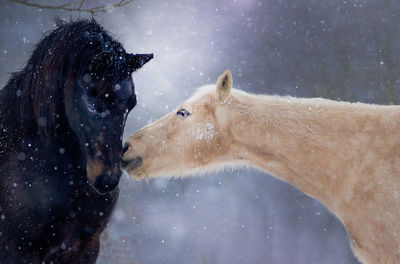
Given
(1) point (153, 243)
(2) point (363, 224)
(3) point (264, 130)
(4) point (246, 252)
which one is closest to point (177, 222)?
(1) point (153, 243)

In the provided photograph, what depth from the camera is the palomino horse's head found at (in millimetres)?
2096

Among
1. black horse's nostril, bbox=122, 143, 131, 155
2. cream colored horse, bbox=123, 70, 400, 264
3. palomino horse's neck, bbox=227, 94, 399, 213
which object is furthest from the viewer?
black horse's nostril, bbox=122, 143, 131, 155

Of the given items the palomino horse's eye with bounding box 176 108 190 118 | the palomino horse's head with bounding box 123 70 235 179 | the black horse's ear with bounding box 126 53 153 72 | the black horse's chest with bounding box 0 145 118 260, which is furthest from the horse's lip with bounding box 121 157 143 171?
the black horse's ear with bounding box 126 53 153 72

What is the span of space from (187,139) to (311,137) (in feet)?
2.46

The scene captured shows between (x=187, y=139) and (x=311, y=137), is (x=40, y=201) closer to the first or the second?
(x=187, y=139)

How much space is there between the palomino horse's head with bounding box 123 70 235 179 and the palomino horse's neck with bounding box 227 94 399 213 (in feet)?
0.32

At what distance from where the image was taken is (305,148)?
2031 mm

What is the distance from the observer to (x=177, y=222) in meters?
3.30

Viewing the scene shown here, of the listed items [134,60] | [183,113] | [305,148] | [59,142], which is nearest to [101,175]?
[59,142]

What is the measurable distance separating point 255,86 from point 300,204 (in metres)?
1.36

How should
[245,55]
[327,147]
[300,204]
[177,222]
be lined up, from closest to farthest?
1. [327,147]
2. [245,55]
3. [177,222]
4. [300,204]

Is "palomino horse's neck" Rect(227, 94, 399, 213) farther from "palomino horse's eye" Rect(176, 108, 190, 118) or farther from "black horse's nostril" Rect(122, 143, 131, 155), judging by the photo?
"black horse's nostril" Rect(122, 143, 131, 155)

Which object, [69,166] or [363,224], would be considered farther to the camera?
[363,224]

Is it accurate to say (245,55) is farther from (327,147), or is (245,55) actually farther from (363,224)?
(363,224)
